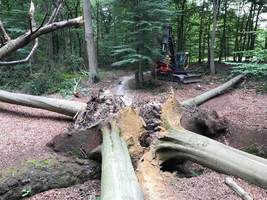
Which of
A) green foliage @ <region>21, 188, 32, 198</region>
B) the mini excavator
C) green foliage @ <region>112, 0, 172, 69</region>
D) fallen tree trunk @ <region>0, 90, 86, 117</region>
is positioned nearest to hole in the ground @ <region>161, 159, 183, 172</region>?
green foliage @ <region>21, 188, 32, 198</region>

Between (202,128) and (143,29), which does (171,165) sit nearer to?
(202,128)

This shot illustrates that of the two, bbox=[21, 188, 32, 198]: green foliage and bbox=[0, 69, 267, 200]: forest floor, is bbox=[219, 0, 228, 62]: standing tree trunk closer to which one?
bbox=[0, 69, 267, 200]: forest floor

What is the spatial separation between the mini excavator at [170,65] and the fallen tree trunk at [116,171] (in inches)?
334

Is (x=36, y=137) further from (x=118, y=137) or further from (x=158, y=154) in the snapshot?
(x=158, y=154)

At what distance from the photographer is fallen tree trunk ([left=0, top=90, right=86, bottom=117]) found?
7.90 meters

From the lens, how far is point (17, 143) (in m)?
6.63

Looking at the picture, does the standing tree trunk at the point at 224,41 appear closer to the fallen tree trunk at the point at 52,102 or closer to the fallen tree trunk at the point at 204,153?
the fallen tree trunk at the point at 52,102

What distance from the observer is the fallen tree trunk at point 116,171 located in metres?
3.46

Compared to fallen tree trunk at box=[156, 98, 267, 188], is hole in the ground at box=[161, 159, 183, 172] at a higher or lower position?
lower

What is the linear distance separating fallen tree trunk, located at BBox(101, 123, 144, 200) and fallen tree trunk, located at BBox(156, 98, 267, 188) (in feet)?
2.41

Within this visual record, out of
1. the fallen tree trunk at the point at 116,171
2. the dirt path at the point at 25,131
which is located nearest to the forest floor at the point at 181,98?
the dirt path at the point at 25,131

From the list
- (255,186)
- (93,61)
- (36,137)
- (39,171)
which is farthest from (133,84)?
(255,186)

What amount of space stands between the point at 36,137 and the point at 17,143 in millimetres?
479

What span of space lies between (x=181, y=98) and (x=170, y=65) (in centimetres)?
326
